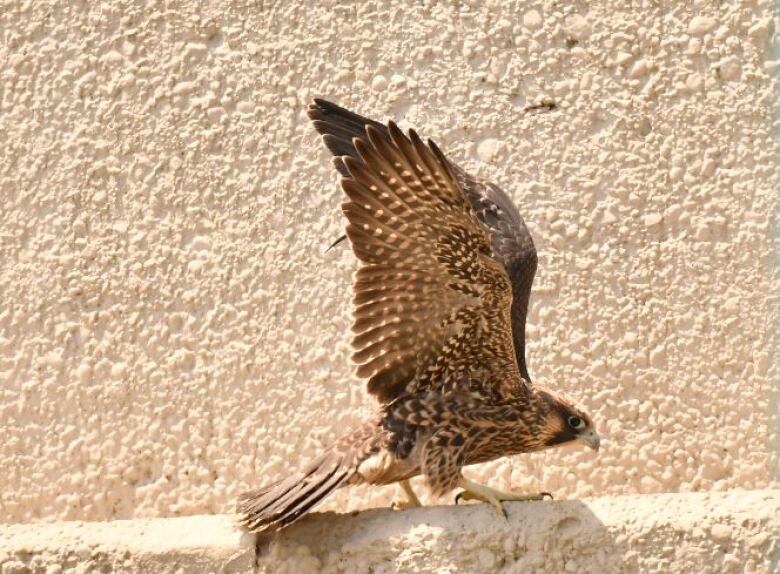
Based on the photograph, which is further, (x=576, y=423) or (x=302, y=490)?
(x=576, y=423)

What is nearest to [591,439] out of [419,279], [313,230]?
[419,279]

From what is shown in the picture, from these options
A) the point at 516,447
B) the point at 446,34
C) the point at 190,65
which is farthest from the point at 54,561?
the point at 446,34

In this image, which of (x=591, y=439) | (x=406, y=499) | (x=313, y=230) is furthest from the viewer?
(x=313, y=230)

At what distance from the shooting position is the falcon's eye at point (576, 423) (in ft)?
14.2

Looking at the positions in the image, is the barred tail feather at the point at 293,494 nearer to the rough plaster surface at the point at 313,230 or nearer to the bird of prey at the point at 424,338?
the bird of prey at the point at 424,338

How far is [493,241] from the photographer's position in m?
4.49

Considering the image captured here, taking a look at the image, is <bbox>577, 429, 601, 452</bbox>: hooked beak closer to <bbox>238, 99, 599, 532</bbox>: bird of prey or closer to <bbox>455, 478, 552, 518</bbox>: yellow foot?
<bbox>238, 99, 599, 532</bbox>: bird of prey

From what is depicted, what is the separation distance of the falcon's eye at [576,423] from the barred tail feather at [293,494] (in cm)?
61

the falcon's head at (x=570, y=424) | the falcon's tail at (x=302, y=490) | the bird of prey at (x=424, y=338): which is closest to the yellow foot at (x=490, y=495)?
the bird of prey at (x=424, y=338)

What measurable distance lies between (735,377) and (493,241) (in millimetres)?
764

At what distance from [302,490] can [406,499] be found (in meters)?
0.45

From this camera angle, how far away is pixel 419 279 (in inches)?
163

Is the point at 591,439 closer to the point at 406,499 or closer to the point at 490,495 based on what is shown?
the point at 490,495

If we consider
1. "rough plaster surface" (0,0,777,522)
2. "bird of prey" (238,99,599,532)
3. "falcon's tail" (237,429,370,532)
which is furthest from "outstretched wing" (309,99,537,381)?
"falcon's tail" (237,429,370,532)
